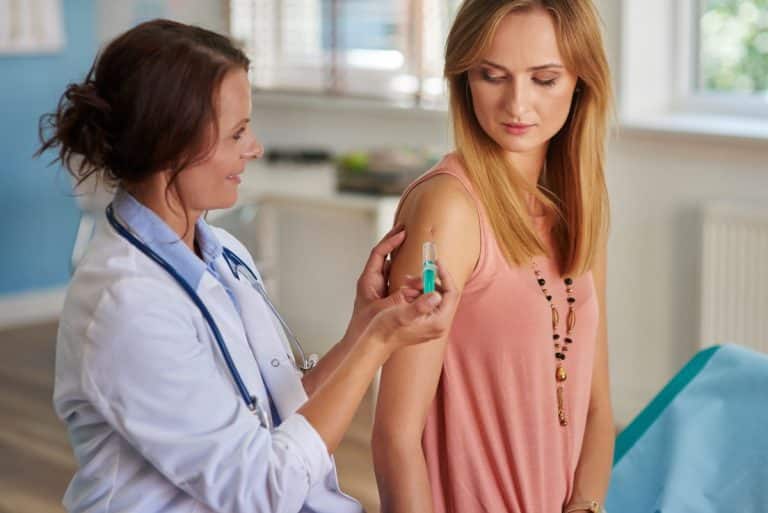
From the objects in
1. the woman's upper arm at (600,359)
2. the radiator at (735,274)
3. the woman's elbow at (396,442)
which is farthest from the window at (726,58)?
the woman's elbow at (396,442)

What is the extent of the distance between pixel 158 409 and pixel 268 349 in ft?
0.65

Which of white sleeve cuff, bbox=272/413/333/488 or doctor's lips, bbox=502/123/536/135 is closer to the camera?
white sleeve cuff, bbox=272/413/333/488

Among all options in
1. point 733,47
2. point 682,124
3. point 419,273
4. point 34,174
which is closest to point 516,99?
point 419,273

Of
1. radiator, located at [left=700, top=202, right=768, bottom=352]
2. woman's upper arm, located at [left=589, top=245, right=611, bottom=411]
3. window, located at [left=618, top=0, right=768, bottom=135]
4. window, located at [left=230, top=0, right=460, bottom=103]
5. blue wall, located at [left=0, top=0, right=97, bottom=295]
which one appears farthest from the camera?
blue wall, located at [left=0, top=0, right=97, bottom=295]

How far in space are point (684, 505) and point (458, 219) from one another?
22.3 inches

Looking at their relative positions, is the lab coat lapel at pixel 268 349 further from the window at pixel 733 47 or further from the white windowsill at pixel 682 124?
the window at pixel 733 47

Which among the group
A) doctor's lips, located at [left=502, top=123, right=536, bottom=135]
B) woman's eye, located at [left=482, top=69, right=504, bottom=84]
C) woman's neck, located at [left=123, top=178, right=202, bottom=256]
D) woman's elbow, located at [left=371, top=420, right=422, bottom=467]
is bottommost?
woman's elbow, located at [left=371, top=420, right=422, bottom=467]

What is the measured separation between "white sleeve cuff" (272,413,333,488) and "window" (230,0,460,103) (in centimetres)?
318

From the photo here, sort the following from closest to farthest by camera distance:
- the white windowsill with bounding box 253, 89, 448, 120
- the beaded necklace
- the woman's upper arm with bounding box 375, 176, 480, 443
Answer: the woman's upper arm with bounding box 375, 176, 480, 443 < the beaded necklace < the white windowsill with bounding box 253, 89, 448, 120

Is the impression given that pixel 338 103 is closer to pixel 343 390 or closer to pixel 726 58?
pixel 726 58

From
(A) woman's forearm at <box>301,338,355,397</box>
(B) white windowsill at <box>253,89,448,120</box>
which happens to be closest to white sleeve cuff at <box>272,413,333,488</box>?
(A) woman's forearm at <box>301,338,355,397</box>

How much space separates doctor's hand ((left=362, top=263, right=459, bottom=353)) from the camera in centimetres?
126

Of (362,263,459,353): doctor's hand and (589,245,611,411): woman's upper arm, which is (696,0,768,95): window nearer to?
(589,245,611,411): woman's upper arm

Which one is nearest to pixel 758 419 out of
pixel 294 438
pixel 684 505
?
pixel 684 505
